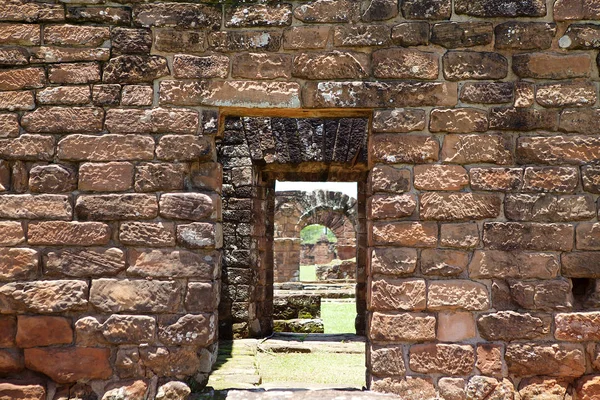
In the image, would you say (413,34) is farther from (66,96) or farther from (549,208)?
(66,96)

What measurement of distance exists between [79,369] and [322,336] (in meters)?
4.64

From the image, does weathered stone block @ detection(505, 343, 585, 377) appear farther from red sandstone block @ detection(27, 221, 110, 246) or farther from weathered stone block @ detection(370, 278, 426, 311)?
red sandstone block @ detection(27, 221, 110, 246)

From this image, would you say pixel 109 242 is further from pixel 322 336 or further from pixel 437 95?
pixel 322 336

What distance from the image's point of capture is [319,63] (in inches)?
147

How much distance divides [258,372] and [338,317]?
5.58 metres

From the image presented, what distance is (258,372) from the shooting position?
533 centimetres

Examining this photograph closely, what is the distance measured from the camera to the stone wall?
11.9ft

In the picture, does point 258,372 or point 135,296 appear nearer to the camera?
point 135,296

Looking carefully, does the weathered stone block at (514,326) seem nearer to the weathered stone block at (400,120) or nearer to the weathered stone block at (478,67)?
the weathered stone block at (400,120)

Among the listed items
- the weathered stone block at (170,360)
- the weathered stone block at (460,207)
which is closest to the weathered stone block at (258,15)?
the weathered stone block at (460,207)

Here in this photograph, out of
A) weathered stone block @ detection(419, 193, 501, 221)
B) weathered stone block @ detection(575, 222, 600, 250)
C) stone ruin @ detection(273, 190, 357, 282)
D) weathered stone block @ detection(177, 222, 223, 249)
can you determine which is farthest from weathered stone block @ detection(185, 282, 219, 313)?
stone ruin @ detection(273, 190, 357, 282)

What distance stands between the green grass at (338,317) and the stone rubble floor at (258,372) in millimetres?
1451

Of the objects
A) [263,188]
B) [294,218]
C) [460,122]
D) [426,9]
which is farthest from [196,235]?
[294,218]

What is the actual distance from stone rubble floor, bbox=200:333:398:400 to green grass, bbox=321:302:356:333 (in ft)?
4.76
